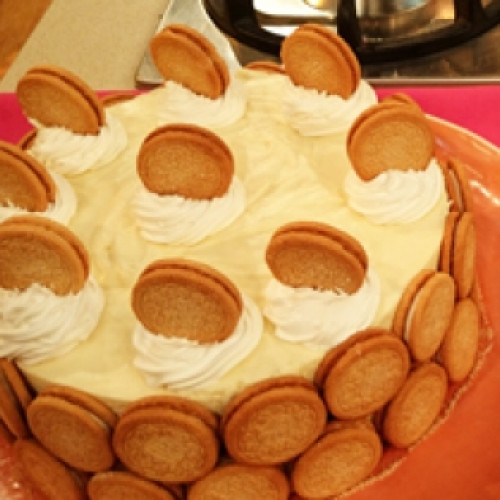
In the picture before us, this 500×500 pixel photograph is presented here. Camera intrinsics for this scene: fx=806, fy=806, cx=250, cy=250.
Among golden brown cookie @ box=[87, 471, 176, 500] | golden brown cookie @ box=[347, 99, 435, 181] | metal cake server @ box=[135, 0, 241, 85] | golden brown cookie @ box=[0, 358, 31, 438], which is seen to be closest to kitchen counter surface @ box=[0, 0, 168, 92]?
metal cake server @ box=[135, 0, 241, 85]

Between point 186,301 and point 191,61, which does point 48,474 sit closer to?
point 186,301

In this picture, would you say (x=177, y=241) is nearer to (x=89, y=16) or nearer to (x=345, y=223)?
(x=345, y=223)

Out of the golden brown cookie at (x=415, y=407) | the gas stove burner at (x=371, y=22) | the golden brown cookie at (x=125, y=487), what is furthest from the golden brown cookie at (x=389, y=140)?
the gas stove burner at (x=371, y=22)

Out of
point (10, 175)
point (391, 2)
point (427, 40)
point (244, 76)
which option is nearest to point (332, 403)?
point (10, 175)

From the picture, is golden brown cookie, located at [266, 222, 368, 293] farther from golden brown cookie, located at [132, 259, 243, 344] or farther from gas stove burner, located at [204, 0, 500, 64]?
gas stove burner, located at [204, 0, 500, 64]

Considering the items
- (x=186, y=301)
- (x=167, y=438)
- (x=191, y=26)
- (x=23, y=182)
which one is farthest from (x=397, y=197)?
(x=191, y=26)
